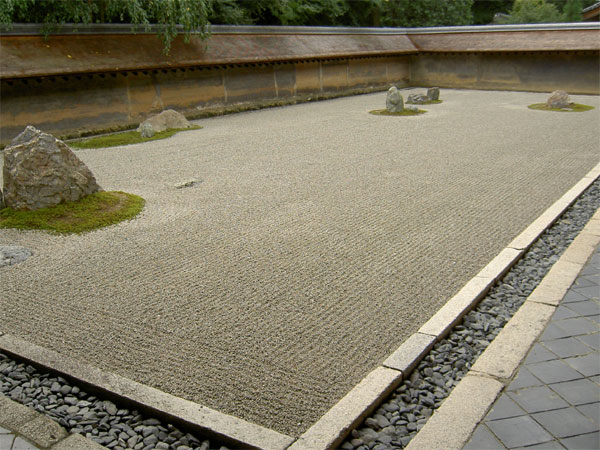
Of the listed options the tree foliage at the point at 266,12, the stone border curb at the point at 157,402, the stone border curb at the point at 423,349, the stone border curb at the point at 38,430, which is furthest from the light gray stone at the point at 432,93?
the stone border curb at the point at 38,430

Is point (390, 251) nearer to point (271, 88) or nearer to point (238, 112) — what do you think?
point (238, 112)

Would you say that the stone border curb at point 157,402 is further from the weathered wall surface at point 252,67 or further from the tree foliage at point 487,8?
the tree foliage at point 487,8

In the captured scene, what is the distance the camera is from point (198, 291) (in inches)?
176

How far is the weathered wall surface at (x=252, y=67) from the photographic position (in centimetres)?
1187

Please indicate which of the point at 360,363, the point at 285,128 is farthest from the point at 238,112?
the point at 360,363

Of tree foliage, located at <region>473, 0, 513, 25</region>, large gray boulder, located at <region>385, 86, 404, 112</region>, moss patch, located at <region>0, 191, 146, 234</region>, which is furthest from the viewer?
tree foliage, located at <region>473, 0, 513, 25</region>

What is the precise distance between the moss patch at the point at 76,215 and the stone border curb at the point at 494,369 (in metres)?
4.50

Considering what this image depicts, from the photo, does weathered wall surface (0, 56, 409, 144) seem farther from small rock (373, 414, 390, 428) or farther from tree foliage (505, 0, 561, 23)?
tree foliage (505, 0, 561, 23)

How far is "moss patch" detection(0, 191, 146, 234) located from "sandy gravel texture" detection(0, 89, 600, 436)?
0.66ft

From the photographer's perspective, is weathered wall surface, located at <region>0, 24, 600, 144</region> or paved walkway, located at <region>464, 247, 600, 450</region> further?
weathered wall surface, located at <region>0, 24, 600, 144</region>

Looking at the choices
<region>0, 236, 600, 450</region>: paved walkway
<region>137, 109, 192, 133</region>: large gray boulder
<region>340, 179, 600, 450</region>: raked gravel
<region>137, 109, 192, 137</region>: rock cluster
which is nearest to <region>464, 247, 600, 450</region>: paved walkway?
<region>0, 236, 600, 450</region>: paved walkway

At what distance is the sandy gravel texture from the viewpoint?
3455 millimetres

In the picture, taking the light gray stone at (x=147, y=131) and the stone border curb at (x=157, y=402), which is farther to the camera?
the light gray stone at (x=147, y=131)

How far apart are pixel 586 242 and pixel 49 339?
4970mm
